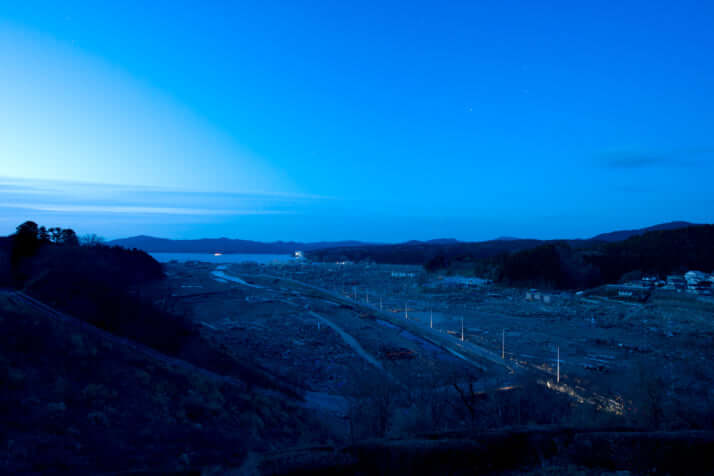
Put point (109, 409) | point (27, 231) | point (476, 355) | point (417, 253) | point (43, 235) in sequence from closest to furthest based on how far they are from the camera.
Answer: point (109, 409) < point (476, 355) < point (27, 231) < point (43, 235) < point (417, 253)

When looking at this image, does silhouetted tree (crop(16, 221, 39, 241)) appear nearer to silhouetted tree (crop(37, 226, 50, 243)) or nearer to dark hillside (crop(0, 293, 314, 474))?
silhouetted tree (crop(37, 226, 50, 243))

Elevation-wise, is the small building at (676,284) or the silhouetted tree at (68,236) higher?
the silhouetted tree at (68,236)

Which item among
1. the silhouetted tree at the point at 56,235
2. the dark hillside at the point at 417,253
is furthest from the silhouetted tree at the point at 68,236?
the dark hillside at the point at 417,253

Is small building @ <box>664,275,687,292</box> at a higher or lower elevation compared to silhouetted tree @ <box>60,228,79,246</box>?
lower

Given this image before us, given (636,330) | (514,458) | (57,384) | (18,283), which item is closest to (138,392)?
(57,384)

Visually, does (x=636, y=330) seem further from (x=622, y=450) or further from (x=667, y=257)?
(x=667, y=257)

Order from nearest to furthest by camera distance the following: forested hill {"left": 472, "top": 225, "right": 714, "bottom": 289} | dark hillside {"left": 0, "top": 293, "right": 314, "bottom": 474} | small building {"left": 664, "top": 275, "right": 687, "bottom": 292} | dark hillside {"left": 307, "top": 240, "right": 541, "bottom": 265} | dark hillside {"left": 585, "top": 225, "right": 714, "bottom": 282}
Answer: dark hillside {"left": 0, "top": 293, "right": 314, "bottom": 474}
small building {"left": 664, "top": 275, "right": 687, "bottom": 292}
forested hill {"left": 472, "top": 225, "right": 714, "bottom": 289}
dark hillside {"left": 585, "top": 225, "right": 714, "bottom": 282}
dark hillside {"left": 307, "top": 240, "right": 541, "bottom": 265}

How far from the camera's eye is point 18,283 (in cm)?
2716

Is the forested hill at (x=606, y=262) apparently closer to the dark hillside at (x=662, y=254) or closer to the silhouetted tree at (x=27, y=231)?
the dark hillside at (x=662, y=254)

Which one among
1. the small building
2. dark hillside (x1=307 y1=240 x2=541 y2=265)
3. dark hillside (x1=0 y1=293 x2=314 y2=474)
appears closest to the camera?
dark hillside (x1=0 y1=293 x2=314 y2=474)

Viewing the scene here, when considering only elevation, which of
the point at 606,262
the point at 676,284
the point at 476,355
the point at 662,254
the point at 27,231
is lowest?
the point at 476,355

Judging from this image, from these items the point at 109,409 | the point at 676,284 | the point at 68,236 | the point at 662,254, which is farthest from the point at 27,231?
the point at 662,254

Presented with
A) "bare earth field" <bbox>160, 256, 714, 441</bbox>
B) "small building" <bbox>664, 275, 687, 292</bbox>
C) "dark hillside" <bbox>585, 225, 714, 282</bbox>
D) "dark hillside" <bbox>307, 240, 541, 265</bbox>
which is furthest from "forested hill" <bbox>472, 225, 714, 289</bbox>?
"dark hillside" <bbox>307, 240, 541, 265</bbox>

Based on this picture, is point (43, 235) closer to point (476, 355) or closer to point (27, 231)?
point (27, 231)
